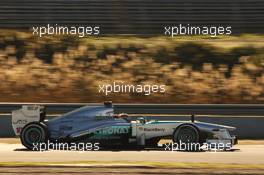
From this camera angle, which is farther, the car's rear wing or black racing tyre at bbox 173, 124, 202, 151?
the car's rear wing

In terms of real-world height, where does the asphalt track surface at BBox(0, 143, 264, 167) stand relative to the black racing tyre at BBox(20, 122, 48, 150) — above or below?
below

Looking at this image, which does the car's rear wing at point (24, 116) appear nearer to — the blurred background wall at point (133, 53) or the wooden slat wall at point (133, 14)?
the blurred background wall at point (133, 53)

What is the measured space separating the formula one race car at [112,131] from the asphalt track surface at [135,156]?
0.29m

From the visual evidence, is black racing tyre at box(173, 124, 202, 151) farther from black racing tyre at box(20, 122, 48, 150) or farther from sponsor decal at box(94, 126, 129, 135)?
black racing tyre at box(20, 122, 48, 150)

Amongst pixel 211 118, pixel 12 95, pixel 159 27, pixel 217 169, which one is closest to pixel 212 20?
pixel 159 27

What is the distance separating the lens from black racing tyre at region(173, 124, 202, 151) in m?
12.8

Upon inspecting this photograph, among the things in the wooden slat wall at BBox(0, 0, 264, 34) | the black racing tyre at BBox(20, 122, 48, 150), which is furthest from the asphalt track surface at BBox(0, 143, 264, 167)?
the wooden slat wall at BBox(0, 0, 264, 34)

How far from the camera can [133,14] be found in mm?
29438

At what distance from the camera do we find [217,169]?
10.0 metres

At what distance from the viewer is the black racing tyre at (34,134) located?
12820mm

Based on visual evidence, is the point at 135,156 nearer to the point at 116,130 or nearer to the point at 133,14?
the point at 116,130

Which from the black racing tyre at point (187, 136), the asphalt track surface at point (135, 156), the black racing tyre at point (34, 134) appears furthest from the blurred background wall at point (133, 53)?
the asphalt track surface at point (135, 156)

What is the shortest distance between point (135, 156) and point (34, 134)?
2391 millimetres

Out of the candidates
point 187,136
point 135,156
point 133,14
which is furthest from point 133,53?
point 135,156
